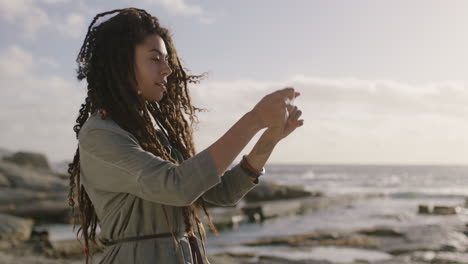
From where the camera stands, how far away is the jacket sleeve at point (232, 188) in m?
1.90

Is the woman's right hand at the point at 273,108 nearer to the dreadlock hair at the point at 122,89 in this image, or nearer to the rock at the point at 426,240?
the dreadlock hair at the point at 122,89

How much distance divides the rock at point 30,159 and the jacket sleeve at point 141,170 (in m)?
30.9

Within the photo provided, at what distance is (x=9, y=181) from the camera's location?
23562mm

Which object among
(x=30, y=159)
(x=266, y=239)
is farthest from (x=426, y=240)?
(x=30, y=159)

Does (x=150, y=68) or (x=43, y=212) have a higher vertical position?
(x=150, y=68)

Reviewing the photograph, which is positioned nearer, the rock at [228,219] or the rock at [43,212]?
the rock at [228,219]

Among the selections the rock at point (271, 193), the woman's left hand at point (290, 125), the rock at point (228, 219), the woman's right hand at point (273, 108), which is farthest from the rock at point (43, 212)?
the woman's right hand at point (273, 108)

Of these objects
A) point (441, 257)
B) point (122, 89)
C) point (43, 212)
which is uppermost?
point (122, 89)

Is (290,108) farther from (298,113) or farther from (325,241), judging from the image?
(325,241)

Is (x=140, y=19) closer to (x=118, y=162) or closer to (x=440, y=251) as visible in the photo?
(x=118, y=162)

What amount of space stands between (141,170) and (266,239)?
13.9 meters

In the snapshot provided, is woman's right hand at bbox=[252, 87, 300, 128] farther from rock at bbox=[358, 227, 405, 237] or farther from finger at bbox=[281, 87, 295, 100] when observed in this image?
rock at bbox=[358, 227, 405, 237]

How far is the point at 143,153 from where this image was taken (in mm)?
1508

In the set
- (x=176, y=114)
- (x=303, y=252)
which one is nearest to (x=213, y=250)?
(x=303, y=252)
